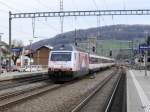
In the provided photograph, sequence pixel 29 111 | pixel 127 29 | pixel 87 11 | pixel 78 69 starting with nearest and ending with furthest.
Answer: pixel 29 111 → pixel 78 69 → pixel 87 11 → pixel 127 29

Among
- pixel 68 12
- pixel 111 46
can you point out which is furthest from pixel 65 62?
pixel 111 46

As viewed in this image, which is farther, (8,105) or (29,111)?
(8,105)

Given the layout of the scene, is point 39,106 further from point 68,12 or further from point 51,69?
point 68,12

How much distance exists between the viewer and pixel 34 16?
51.8 metres

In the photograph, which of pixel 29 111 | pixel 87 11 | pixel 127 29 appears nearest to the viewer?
pixel 29 111

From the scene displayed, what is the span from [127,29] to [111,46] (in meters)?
24.3

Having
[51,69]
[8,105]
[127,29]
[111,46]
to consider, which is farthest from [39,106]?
[111,46]

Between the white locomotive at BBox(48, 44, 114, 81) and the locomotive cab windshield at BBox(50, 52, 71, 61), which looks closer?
the white locomotive at BBox(48, 44, 114, 81)

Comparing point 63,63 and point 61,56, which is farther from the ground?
point 61,56

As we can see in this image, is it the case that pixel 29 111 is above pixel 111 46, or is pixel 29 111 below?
below

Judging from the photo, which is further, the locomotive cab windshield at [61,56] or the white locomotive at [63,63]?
the locomotive cab windshield at [61,56]

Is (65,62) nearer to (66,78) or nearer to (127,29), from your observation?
(66,78)

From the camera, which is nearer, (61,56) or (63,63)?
(63,63)

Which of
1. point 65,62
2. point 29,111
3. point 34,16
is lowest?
point 29,111
